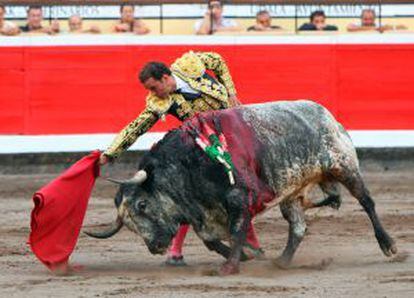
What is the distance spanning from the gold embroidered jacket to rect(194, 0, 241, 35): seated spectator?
5.16m

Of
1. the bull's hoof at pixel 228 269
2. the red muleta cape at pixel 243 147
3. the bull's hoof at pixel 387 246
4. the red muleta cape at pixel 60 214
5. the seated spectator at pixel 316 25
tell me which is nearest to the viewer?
the bull's hoof at pixel 228 269

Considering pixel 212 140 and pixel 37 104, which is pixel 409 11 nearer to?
pixel 37 104

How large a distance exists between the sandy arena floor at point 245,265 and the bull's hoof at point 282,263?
46mm

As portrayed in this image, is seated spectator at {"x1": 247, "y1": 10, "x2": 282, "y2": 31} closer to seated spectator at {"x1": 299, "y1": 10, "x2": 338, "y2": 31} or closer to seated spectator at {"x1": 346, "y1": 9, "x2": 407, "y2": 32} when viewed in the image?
seated spectator at {"x1": 299, "y1": 10, "x2": 338, "y2": 31}

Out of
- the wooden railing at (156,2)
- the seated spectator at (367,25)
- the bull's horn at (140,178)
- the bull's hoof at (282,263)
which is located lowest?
the bull's hoof at (282,263)

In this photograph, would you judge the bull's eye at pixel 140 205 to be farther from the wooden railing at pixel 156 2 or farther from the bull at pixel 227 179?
the wooden railing at pixel 156 2

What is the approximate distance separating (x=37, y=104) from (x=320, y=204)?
221 inches

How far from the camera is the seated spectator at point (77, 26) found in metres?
13.1

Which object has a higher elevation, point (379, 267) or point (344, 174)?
point (344, 174)

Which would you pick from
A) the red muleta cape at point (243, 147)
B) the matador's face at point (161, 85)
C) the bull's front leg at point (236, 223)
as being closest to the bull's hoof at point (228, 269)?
the bull's front leg at point (236, 223)

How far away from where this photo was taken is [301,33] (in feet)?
43.4

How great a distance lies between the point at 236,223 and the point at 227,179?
0.25m

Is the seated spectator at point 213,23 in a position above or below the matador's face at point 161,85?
below

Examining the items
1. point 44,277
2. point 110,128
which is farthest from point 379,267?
point 110,128
